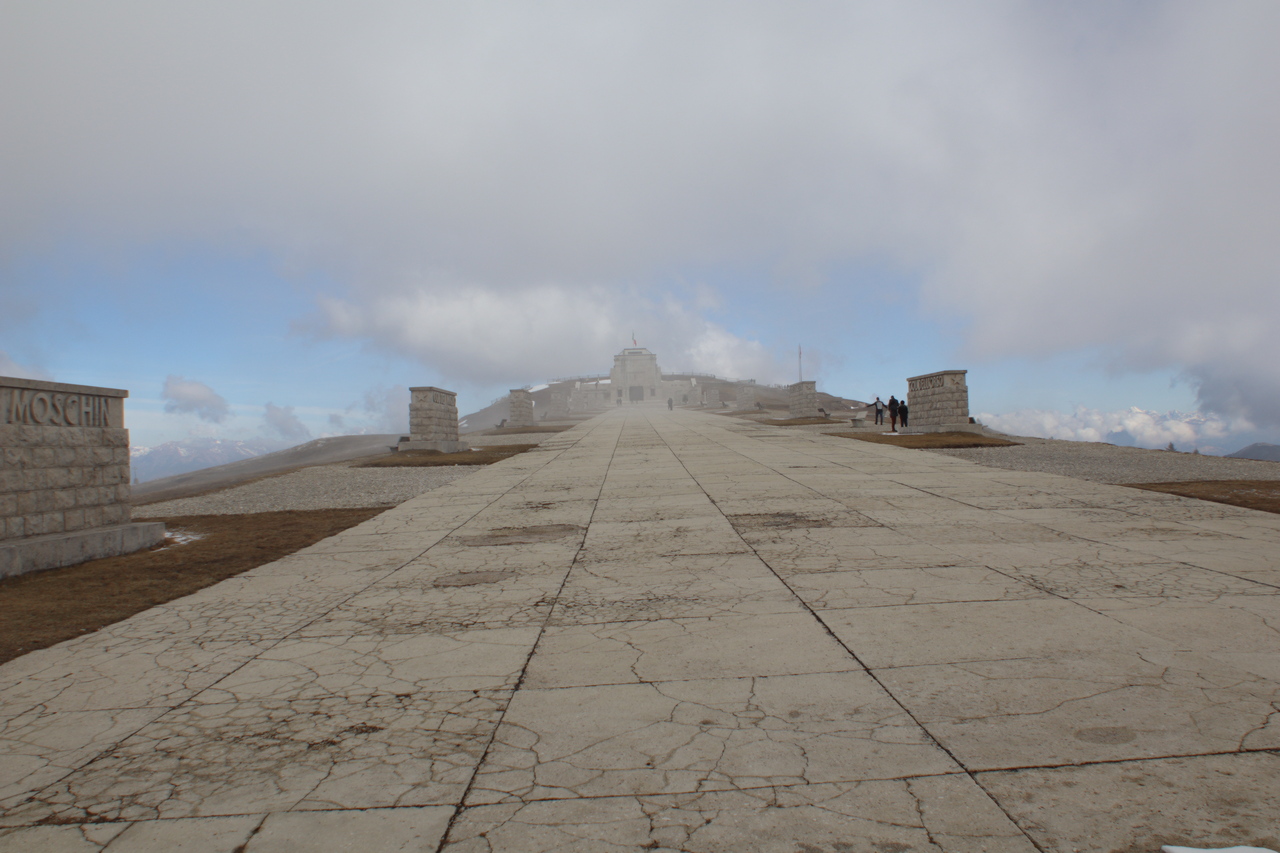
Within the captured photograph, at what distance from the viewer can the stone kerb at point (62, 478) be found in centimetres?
730

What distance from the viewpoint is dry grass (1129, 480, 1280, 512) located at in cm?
895

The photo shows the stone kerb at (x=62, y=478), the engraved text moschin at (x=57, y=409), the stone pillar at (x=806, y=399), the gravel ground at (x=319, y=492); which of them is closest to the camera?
the stone kerb at (x=62, y=478)

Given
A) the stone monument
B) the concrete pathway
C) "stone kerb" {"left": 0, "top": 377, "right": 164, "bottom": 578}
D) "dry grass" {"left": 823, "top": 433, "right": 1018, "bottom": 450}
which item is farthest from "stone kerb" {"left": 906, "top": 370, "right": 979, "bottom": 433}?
the stone monument

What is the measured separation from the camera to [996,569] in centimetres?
593

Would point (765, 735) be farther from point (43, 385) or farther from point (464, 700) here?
point (43, 385)

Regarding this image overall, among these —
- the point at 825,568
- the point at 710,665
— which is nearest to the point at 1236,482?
the point at 825,568

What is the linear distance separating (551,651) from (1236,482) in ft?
39.9

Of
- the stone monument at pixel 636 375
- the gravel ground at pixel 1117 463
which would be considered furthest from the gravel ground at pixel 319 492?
the stone monument at pixel 636 375

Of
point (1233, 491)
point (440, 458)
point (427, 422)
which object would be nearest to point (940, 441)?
point (1233, 491)

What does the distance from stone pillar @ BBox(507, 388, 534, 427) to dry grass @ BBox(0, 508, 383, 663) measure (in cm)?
3073

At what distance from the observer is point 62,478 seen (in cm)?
786

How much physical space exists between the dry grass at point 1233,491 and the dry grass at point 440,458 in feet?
46.0

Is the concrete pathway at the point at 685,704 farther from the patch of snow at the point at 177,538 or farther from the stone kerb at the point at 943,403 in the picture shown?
the stone kerb at the point at 943,403

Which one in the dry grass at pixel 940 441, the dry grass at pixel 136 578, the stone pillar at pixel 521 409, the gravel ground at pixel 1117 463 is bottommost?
the dry grass at pixel 136 578
